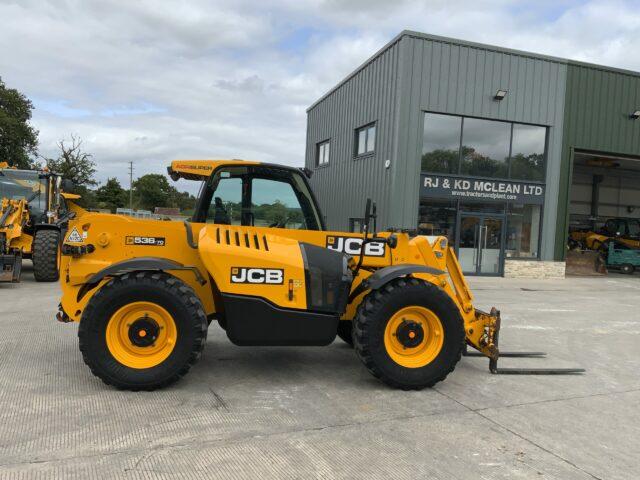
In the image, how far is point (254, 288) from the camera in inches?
174

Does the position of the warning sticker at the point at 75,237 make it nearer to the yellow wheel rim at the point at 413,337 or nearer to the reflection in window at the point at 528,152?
the yellow wheel rim at the point at 413,337

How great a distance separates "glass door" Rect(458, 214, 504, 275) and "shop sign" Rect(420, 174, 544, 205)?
708 mm

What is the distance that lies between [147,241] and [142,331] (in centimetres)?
90

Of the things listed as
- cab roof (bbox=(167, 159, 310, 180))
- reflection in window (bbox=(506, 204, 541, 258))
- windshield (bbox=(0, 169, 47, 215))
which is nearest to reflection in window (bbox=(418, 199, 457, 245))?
reflection in window (bbox=(506, 204, 541, 258))

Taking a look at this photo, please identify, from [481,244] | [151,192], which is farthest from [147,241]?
[151,192]

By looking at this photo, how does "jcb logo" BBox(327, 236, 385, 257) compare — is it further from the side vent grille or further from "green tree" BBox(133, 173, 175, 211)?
"green tree" BBox(133, 173, 175, 211)

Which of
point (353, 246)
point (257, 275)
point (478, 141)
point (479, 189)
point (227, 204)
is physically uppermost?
point (478, 141)

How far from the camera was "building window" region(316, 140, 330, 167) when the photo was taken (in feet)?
70.4

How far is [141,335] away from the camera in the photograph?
4.34 m

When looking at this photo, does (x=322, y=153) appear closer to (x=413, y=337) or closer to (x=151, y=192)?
(x=413, y=337)

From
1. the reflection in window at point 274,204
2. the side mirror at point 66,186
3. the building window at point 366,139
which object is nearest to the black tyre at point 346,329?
the reflection in window at point 274,204

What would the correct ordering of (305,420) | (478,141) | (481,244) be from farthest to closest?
(481,244)
(478,141)
(305,420)

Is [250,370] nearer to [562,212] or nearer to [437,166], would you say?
[437,166]

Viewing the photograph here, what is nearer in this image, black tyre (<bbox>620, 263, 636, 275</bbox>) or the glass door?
the glass door
